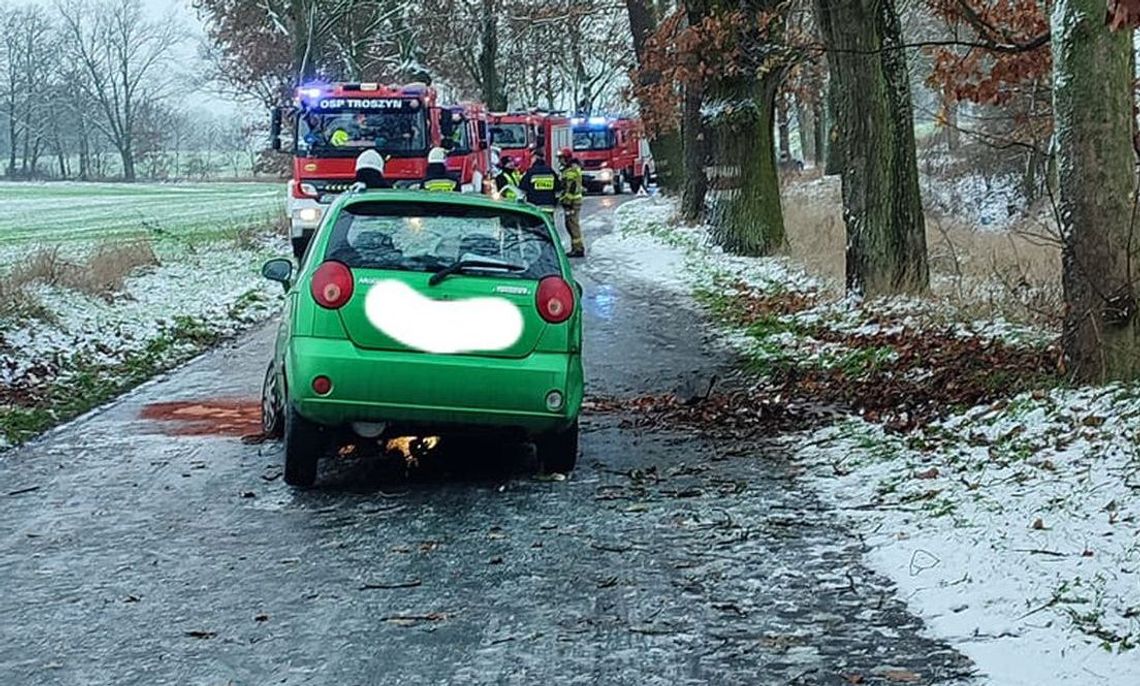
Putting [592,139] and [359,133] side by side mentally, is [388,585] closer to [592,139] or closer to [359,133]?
[359,133]

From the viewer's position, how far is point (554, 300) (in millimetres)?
7645

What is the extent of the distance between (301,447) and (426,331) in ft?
3.12

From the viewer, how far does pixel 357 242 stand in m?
7.65

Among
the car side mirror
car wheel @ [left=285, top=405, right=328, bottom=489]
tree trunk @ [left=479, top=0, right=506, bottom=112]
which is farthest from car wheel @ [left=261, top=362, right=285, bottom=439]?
tree trunk @ [left=479, top=0, right=506, bottom=112]

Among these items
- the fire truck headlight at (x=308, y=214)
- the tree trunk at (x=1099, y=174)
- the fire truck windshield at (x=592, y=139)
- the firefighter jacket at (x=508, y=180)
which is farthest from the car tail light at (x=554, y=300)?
the fire truck windshield at (x=592, y=139)

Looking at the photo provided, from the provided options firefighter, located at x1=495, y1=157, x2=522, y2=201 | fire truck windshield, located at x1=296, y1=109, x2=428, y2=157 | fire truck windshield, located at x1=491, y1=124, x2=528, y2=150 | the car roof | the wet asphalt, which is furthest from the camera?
fire truck windshield, located at x1=491, y1=124, x2=528, y2=150

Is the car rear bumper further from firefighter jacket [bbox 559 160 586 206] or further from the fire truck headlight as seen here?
firefighter jacket [bbox 559 160 586 206]

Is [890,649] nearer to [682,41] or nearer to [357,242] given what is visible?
[357,242]

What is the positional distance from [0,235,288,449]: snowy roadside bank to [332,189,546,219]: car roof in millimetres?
3206

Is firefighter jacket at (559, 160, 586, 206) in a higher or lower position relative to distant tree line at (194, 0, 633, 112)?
lower

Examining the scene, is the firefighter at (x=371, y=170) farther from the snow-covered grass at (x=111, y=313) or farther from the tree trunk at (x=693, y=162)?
the tree trunk at (x=693, y=162)

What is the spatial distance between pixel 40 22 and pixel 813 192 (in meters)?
95.5

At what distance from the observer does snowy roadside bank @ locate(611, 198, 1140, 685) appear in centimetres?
505

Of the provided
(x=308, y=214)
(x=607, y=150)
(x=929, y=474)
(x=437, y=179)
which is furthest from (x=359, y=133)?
(x=607, y=150)
